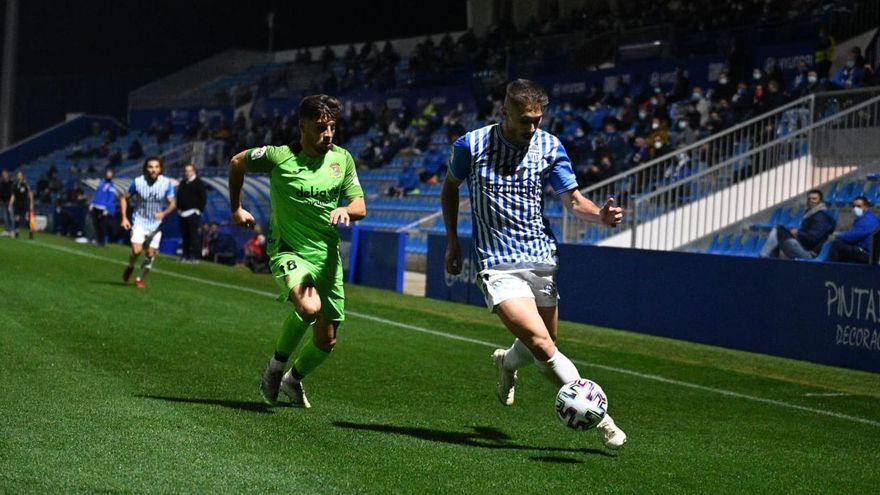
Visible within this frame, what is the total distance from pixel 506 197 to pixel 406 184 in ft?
89.6

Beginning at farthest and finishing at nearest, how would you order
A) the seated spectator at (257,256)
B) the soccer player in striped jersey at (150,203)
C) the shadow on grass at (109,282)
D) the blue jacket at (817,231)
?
1. the seated spectator at (257,256)
2. the shadow on grass at (109,282)
3. the soccer player in striped jersey at (150,203)
4. the blue jacket at (817,231)

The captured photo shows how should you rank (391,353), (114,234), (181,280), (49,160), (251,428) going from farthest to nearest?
1. (49,160)
2. (114,234)
3. (181,280)
4. (391,353)
5. (251,428)

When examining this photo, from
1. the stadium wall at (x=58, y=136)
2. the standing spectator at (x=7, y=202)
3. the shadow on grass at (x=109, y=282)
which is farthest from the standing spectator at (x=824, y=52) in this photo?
the stadium wall at (x=58, y=136)

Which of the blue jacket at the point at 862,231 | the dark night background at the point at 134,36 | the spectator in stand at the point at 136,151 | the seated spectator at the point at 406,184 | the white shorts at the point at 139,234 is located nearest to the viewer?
the blue jacket at the point at 862,231

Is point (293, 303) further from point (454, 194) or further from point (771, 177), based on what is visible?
point (771, 177)

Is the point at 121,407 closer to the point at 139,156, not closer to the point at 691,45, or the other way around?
the point at 691,45

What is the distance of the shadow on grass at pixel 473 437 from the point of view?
25.0 ft

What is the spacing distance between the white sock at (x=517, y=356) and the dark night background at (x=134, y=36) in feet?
146

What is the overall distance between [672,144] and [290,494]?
20.8 m

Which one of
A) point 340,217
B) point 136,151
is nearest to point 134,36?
point 136,151

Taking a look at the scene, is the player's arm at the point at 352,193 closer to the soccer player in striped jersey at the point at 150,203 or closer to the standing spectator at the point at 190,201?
the soccer player in striped jersey at the point at 150,203

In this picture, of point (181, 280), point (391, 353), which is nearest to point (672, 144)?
point (181, 280)

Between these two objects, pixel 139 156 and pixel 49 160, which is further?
pixel 49 160

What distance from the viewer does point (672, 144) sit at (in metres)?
25.8
